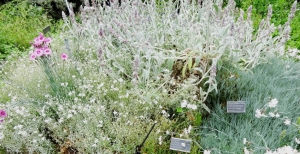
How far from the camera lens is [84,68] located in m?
3.12

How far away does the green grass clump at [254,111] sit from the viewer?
219 cm

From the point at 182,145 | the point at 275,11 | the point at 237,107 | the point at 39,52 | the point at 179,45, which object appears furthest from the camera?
the point at 275,11

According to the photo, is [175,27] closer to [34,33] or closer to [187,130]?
[187,130]

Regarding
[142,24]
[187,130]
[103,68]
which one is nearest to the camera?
[187,130]

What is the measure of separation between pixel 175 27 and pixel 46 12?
3694 mm

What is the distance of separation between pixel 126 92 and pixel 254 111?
42.9 inches

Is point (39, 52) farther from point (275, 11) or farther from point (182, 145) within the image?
point (275, 11)

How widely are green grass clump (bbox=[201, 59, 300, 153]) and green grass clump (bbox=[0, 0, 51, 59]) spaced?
307cm

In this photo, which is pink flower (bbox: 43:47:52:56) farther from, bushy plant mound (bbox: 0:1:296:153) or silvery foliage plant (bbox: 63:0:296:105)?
silvery foliage plant (bbox: 63:0:296:105)

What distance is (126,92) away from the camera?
2.65 meters

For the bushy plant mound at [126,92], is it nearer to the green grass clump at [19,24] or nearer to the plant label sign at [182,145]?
the plant label sign at [182,145]

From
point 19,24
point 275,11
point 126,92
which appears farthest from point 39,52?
point 275,11

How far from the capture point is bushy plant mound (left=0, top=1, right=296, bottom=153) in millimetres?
2352

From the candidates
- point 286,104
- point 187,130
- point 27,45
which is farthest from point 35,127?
point 27,45
